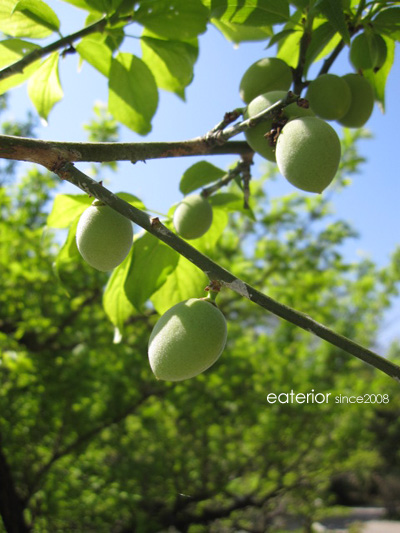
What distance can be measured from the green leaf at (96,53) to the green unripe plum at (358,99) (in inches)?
22.8

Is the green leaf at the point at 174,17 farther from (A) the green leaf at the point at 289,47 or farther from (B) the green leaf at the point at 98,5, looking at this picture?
(A) the green leaf at the point at 289,47

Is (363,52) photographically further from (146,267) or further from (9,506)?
(9,506)

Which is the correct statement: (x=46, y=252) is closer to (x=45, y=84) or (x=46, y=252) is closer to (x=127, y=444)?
(x=127, y=444)

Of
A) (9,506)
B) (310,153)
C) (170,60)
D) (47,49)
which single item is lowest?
(9,506)

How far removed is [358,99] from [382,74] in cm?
20

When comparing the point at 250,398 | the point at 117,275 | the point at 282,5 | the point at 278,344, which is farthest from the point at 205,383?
the point at 282,5

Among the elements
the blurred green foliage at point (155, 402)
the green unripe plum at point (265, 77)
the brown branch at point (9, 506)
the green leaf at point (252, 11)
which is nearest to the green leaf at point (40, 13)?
the green leaf at point (252, 11)

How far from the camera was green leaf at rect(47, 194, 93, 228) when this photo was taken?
999mm

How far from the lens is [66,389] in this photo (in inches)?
121

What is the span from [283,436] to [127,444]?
132cm

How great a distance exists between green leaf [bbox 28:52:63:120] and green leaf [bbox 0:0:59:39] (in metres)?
0.07

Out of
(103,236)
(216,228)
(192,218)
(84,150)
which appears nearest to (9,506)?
(216,228)

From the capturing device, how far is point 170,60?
118cm

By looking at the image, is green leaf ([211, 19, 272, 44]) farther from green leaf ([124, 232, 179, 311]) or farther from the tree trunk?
the tree trunk
